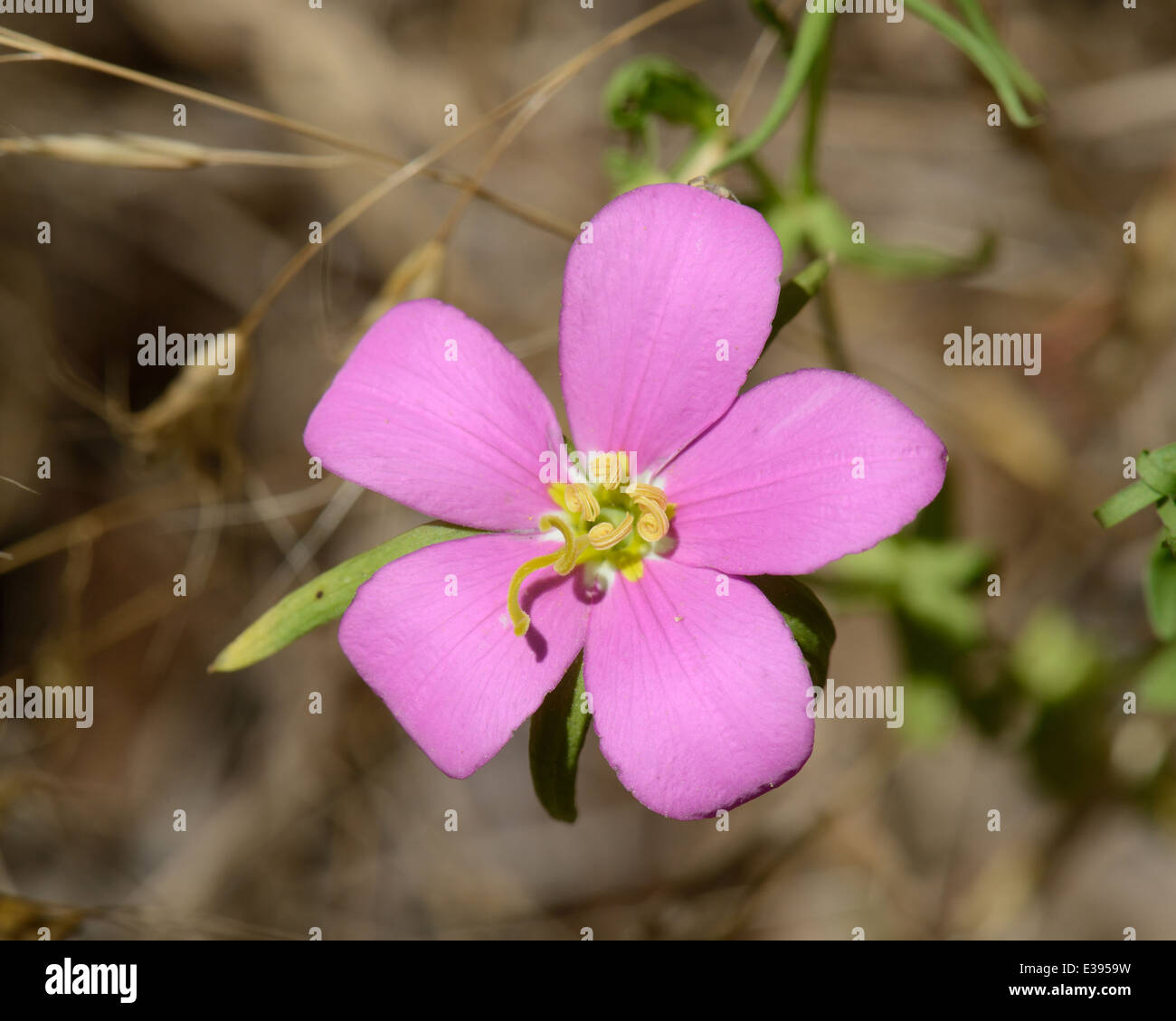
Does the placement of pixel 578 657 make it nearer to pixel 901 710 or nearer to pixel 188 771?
pixel 901 710

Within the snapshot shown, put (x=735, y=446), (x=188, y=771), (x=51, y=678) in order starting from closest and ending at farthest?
(x=735, y=446) → (x=51, y=678) → (x=188, y=771)

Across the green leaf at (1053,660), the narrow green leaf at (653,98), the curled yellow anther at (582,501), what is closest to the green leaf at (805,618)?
the curled yellow anther at (582,501)

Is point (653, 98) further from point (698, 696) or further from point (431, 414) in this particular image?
point (698, 696)

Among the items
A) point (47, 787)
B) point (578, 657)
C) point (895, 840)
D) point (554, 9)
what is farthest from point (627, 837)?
point (554, 9)

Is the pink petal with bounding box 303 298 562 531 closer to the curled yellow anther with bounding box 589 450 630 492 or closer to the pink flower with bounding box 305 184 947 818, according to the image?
the pink flower with bounding box 305 184 947 818

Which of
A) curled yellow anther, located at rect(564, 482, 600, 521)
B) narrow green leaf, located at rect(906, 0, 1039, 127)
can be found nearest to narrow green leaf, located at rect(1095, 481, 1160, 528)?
narrow green leaf, located at rect(906, 0, 1039, 127)

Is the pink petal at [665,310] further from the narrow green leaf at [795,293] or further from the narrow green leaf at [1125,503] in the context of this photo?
the narrow green leaf at [1125,503]

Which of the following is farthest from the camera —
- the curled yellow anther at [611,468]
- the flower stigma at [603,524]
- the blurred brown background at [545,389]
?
the blurred brown background at [545,389]
